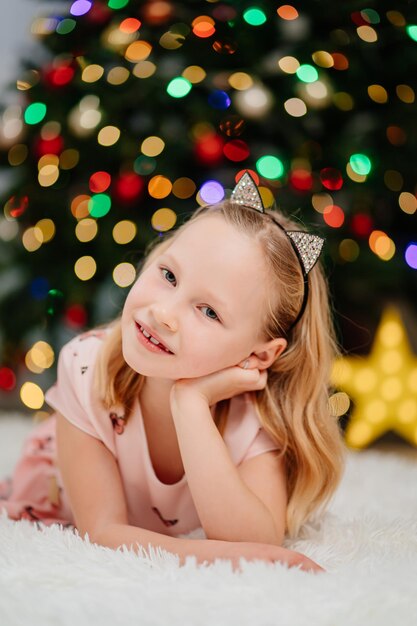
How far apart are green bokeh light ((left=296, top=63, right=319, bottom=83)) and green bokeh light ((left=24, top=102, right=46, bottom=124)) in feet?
2.51

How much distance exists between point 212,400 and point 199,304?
6.6 inches

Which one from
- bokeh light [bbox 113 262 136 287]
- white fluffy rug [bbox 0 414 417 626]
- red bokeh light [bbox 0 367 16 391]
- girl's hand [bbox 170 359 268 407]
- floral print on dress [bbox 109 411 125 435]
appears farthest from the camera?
red bokeh light [bbox 0 367 16 391]

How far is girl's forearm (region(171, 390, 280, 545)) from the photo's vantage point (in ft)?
3.44

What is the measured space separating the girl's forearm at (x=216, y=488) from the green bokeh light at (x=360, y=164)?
129 cm

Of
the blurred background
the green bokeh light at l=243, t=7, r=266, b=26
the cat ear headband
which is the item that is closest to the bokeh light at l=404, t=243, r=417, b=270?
the blurred background

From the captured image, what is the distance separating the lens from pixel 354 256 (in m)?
2.21

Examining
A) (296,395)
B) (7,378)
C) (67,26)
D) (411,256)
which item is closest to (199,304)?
(296,395)

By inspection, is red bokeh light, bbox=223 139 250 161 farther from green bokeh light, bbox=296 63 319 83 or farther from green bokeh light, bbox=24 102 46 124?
green bokeh light, bbox=24 102 46 124

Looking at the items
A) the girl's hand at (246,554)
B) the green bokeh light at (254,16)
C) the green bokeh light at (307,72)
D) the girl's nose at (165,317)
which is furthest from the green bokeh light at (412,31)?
the girl's hand at (246,554)

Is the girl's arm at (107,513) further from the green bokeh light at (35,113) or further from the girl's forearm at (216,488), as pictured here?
the green bokeh light at (35,113)

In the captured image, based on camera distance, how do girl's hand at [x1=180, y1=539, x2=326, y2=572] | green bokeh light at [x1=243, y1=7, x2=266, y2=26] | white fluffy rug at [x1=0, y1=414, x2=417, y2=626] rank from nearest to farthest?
white fluffy rug at [x1=0, y1=414, x2=417, y2=626], girl's hand at [x1=180, y1=539, x2=326, y2=572], green bokeh light at [x1=243, y1=7, x2=266, y2=26]

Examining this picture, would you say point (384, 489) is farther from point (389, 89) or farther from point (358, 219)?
point (389, 89)

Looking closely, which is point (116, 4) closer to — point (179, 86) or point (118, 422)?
point (179, 86)

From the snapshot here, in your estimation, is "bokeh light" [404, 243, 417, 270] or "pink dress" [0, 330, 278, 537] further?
"bokeh light" [404, 243, 417, 270]
